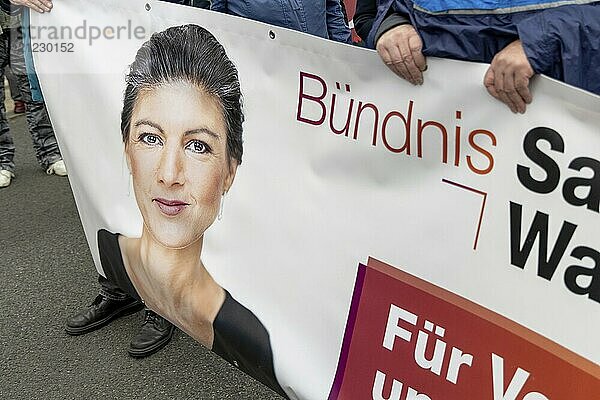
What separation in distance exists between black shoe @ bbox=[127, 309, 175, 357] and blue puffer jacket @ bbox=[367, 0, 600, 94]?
5.60ft

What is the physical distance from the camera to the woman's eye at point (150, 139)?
2.17 metres

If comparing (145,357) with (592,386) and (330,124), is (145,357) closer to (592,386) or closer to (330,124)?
(330,124)

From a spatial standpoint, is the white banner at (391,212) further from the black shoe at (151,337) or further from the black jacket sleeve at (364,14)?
the black shoe at (151,337)

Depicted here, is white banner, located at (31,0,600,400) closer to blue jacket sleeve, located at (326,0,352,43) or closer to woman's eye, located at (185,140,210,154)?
woman's eye, located at (185,140,210,154)

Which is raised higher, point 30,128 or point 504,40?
point 504,40

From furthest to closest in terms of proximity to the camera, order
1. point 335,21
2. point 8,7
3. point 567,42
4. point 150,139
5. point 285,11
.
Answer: point 8,7
point 335,21
point 150,139
point 285,11
point 567,42

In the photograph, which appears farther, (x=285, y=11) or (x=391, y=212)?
(x=285, y=11)

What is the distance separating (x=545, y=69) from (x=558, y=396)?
0.63 m

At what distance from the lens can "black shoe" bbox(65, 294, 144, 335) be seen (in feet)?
9.76

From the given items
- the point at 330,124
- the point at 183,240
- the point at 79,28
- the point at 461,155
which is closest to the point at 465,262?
the point at 461,155

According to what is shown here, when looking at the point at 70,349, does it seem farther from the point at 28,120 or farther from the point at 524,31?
the point at 28,120

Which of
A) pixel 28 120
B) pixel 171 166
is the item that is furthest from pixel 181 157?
pixel 28 120

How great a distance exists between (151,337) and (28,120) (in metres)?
2.66

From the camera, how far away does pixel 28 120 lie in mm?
4930
